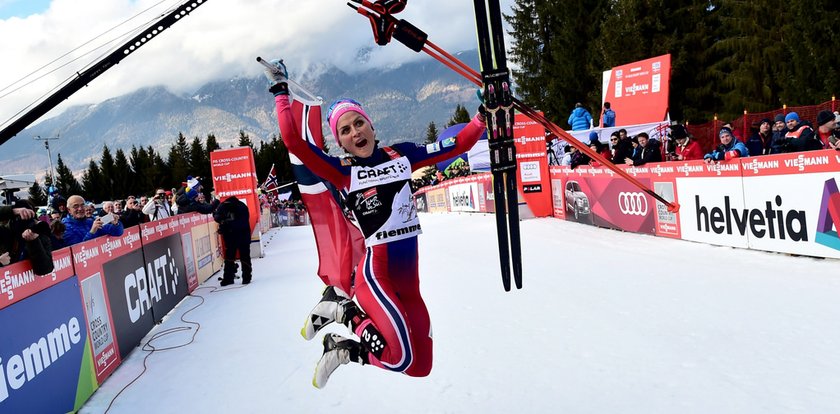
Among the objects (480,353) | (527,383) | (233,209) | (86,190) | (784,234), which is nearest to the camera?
(527,383)

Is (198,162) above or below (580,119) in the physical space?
above

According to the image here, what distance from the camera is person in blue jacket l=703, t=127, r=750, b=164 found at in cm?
911

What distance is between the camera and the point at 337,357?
347cm

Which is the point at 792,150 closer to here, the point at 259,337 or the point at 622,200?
the point at 622,200

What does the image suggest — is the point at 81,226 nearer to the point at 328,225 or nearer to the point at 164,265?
the point at 164,265

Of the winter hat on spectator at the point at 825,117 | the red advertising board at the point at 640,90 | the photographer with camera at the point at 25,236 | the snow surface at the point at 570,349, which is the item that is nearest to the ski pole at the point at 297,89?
the snow surface at the point at 570,349

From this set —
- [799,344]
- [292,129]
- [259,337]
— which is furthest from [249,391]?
[799,344]

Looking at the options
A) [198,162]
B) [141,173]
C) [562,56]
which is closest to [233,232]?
[562,56]

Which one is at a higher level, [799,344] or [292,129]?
[292,129]

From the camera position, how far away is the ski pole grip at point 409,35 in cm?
385

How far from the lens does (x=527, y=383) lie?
14.5 ft

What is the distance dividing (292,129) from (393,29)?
1048 mm

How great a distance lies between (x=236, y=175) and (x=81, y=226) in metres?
8.34

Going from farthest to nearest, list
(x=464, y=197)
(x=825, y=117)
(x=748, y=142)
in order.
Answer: (x=464, y=197) < (x=748, y=142) < (x=825, y=117)
